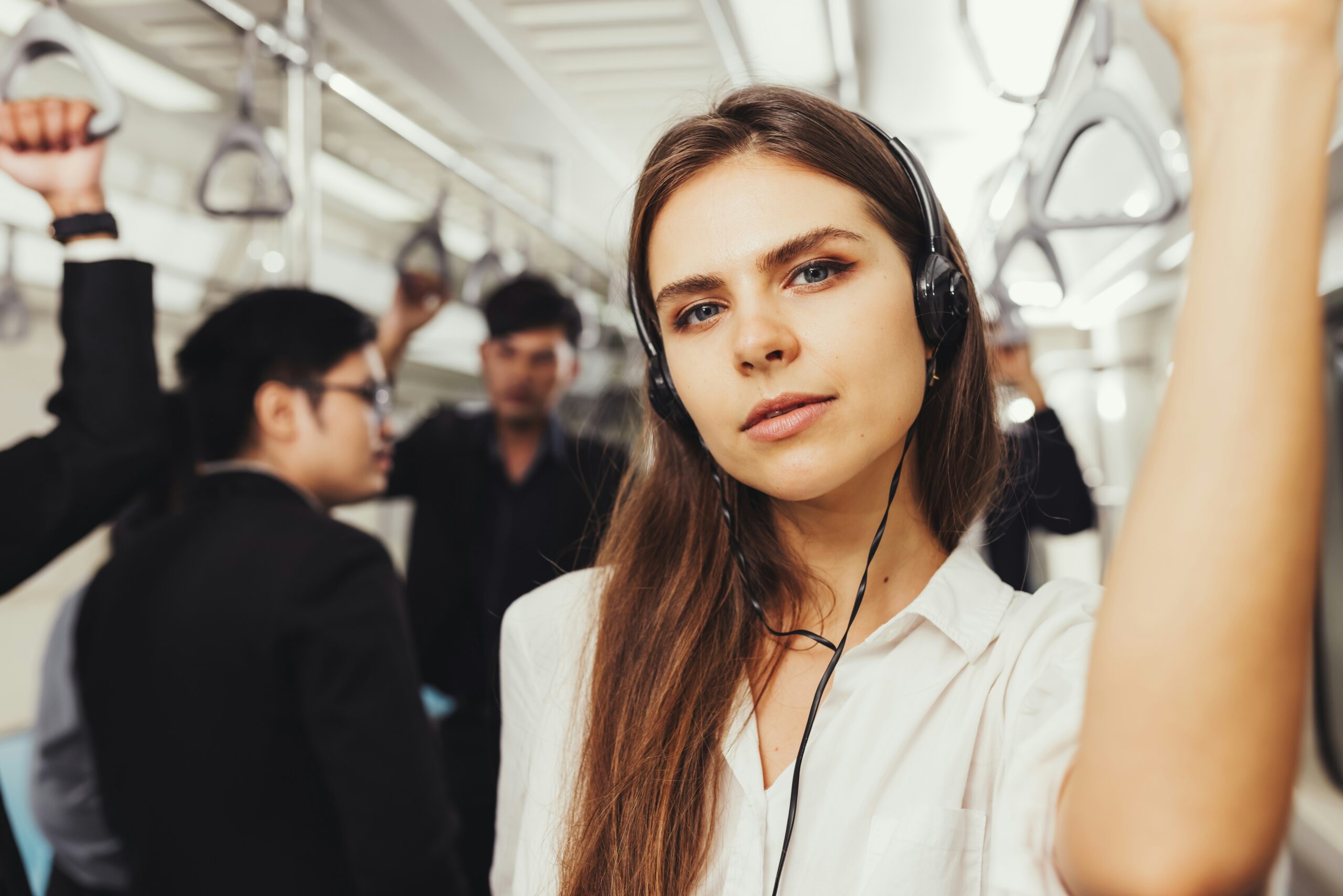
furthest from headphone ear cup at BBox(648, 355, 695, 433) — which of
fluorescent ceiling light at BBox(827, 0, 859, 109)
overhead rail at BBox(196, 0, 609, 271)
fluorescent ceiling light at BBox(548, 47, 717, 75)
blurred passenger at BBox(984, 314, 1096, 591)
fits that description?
fluorescent ceiling light at BBox(548, 47, 717, 75)

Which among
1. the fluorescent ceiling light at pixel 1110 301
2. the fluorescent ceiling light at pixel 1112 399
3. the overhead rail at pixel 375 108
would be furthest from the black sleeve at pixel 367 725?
the fluorescent ceiling light at pixel 1112 399

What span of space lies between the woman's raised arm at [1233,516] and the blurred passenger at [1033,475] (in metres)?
1.09

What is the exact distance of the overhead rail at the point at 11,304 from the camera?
2545 millimetres

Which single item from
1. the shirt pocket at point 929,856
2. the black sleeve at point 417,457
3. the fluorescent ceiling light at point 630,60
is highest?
the fluorescent ceiling light at point 630,60

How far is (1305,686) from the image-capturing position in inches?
20.9

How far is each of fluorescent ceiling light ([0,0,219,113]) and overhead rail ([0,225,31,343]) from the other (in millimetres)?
549

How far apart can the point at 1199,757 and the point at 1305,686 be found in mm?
73

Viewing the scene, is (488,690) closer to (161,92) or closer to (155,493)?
(155,493)

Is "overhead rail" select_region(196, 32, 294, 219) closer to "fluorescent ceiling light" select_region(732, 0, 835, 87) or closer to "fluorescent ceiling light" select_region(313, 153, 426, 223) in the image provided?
"fluorescent ceiling light" select_region(732, 0, 835, 87)

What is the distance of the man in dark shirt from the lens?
9.31ft

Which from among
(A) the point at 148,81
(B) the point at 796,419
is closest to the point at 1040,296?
(B) the point at 796,419

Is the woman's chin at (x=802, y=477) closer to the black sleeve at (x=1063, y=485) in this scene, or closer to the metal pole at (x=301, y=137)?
the black sleeve at (x=1063, y=485)

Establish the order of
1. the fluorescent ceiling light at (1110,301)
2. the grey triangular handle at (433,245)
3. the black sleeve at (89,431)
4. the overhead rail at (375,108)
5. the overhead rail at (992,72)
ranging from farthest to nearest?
the fluorescent ceiling light at (1110,301) → the grey triangular handle at (433,245) → the overhead rail at (375,108) → the overhead rail at (992,72) → the black sleeve at (89,431)

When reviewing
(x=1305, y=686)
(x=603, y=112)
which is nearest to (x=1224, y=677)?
(x=1305, y=686)
